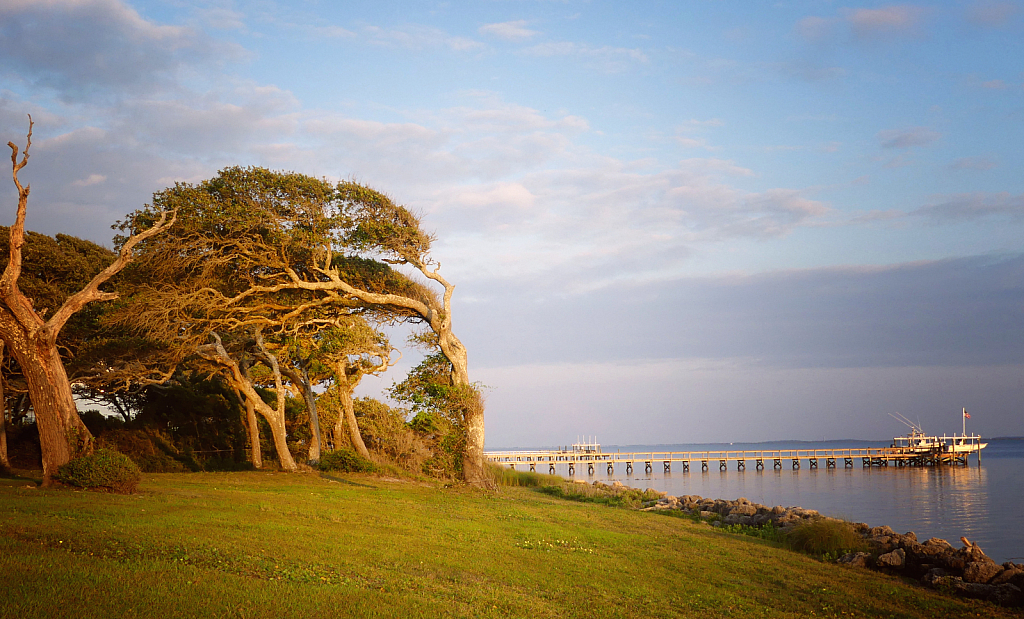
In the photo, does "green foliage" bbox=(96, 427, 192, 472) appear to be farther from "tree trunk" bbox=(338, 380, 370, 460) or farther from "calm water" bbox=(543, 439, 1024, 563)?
"calm water" bbox=(543, 439, 1024, 563)

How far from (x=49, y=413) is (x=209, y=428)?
73.2 feet

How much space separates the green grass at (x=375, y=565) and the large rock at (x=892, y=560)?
1.00 meters

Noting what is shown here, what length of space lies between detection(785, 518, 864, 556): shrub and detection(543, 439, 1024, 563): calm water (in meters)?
7.92

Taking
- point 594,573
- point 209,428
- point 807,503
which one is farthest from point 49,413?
point 807,503

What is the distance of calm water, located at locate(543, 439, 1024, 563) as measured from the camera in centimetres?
2878

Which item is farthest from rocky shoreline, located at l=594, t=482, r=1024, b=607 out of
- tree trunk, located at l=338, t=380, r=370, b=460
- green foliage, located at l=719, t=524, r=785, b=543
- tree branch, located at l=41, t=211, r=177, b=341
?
tree branch, located at l=41, t=211, r=177, b=341

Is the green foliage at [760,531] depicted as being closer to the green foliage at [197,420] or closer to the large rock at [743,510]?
the large rock at [743,510]

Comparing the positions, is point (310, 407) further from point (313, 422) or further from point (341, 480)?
point (341, 480)

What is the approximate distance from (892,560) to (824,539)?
2.24 metres

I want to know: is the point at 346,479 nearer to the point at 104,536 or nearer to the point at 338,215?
the point at 338,215

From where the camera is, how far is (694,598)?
10.0 metres

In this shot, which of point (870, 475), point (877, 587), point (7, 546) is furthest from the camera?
point (870, 475)

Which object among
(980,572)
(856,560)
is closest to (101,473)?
(856,560)

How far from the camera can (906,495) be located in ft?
145
